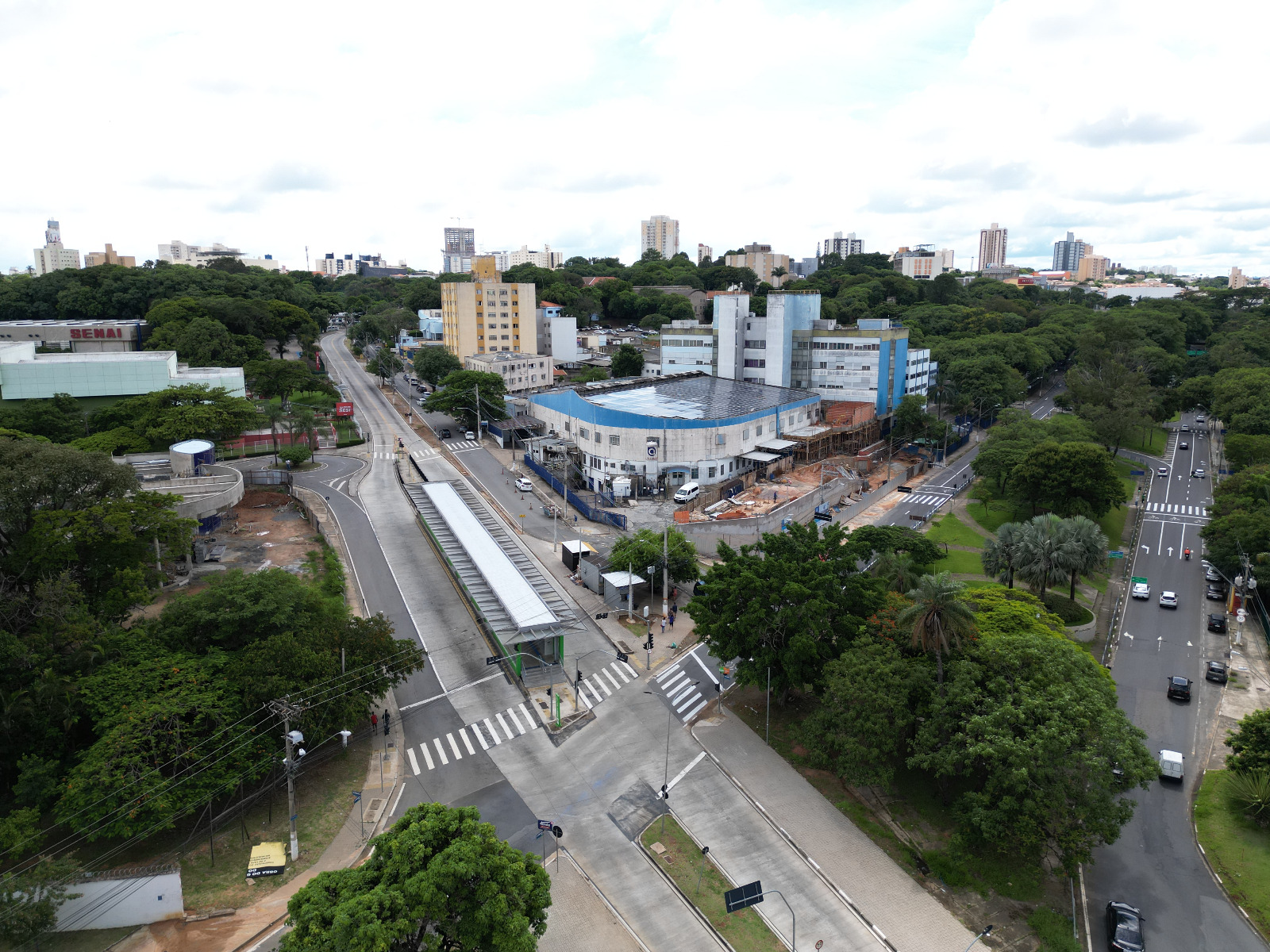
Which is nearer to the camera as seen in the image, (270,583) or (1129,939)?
(1129,939)

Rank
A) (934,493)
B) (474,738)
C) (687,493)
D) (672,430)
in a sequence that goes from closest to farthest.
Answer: (474,738)
(687,493)
(672,430)
(934,493)

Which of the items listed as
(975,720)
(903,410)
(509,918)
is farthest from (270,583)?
(903,410)

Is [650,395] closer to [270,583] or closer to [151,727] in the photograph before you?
[270,583]

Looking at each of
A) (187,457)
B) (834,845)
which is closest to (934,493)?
(834,845)

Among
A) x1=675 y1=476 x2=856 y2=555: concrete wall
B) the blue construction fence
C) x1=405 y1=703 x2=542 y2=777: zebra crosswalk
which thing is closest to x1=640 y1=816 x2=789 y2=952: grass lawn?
x1=405 y1=703 x2=542 y2=777: zebra crosswalk

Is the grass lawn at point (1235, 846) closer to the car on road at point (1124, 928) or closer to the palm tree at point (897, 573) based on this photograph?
the car on road at point (1124, 928)

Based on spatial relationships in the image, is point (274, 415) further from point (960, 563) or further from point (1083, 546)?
point (1083, 546)
